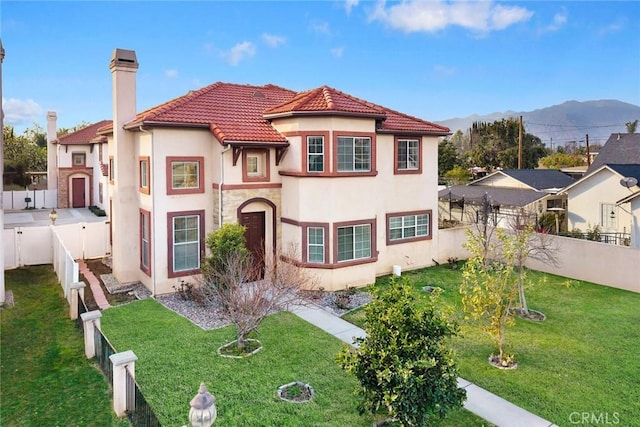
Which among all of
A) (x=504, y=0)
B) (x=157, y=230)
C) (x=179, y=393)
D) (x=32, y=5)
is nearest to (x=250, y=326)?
(x=179, y=393)

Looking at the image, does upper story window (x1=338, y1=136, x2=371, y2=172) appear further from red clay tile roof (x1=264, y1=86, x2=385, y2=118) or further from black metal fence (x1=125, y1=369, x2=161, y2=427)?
black metal fence (x1=125, y1=369, x2=161, y2=427)

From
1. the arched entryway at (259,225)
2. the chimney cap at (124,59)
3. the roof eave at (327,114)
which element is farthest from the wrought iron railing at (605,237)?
the chimney cap at (124,59)

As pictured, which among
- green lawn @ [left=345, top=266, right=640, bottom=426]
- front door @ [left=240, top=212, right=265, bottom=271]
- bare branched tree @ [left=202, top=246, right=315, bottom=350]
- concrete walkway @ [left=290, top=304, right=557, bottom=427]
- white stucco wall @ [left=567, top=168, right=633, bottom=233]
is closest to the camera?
concrete walkway @ [left=290, top=304, right=557, bottom=427]

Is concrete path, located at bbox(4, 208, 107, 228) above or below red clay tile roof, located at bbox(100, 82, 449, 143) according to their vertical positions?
below

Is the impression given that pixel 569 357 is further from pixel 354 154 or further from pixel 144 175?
pixel 144 175

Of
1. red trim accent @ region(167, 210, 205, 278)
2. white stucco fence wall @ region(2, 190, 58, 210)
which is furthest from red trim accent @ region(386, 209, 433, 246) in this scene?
white stucco fence wall @ region(2, 190, 58, 210)

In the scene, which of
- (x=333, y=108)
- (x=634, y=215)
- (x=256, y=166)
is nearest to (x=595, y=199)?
(x=634, y=215)

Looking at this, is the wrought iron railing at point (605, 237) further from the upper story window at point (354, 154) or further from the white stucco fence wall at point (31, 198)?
the white stucco fence wall at point (31, 198)
